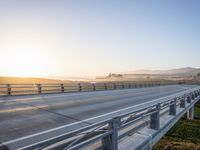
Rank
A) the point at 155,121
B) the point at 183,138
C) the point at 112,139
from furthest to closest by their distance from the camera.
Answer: the point at 183,138 → the point at 155,121 → the point at 112,139

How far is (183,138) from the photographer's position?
2389 centimetres

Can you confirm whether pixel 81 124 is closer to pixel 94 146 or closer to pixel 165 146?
pixel 94 146

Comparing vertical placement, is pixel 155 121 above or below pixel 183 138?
above

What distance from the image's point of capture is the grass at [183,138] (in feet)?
67.6

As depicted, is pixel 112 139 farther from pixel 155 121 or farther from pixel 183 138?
pixel 183 138

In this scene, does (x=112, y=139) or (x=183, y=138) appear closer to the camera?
(x=112, y=139)

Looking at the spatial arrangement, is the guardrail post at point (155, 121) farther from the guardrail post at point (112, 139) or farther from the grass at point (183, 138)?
the grass at point (183, 138)

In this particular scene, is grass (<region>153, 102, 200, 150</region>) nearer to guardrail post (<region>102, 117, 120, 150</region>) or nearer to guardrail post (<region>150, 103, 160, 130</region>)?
guardrail post (<region>150, 103, 160, 130</region>)

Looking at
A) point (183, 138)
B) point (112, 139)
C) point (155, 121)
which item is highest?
point (112, 139)

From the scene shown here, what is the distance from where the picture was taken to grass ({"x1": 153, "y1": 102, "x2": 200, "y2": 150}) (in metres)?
20.6

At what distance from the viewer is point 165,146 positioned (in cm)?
2102

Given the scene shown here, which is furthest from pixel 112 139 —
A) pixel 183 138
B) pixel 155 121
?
pixel 183 138

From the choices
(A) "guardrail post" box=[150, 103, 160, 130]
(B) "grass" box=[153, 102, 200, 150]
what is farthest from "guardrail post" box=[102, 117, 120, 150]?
(B) "grass" box=[153, 102, 200, 150]

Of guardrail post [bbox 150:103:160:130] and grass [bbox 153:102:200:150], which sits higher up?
guardrail post [bbox 150:103:160:130]
